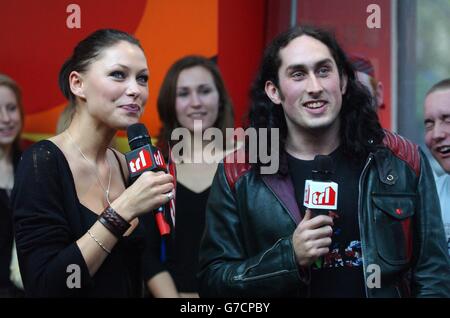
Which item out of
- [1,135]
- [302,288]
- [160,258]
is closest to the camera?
[302,288]

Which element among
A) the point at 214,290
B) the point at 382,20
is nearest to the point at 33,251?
the point at 214,290

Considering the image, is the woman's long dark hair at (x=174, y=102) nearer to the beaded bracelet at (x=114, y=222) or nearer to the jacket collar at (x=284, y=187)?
the jacket collar at (x=284, y=187)

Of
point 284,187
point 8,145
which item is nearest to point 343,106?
point 284,187

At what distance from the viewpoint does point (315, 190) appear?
7.26ft

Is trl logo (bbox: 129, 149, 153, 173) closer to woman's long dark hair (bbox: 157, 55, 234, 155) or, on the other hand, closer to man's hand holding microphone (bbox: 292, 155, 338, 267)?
man's hand holding microphone (bbox: 292, 155, 338, 267)

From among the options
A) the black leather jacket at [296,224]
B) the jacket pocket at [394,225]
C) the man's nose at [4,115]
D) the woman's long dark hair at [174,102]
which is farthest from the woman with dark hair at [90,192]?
the man's nose at [4,115]

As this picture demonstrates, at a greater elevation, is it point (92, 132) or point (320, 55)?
point (320, 55)

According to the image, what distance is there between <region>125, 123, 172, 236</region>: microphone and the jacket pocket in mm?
770

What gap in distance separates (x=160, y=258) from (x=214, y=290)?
92cm

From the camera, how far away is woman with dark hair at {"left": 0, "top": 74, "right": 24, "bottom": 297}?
3588 millimetres

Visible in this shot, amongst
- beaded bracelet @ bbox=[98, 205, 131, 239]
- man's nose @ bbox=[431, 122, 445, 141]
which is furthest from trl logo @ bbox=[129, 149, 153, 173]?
man's nose @ bbox=[431, 122, 445, 141]

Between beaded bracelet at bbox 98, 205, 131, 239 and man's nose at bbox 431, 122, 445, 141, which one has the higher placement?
man's nose at bbox 431, 122, 445, 141

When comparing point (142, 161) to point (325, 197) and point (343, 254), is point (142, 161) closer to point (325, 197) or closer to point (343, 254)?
point (325, 197)
